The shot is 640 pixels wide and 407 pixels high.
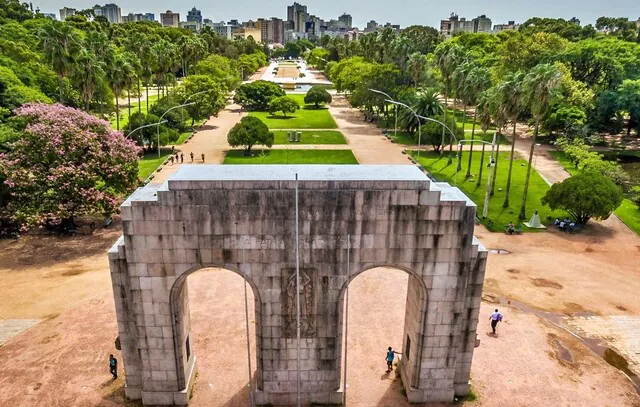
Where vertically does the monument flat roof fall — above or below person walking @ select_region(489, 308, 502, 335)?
above

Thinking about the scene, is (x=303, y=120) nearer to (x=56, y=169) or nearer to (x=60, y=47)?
(x=60, y=47)

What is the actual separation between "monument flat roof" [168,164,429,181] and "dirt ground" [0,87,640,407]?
10233 mm

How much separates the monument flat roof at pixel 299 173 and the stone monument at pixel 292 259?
0.25 feet

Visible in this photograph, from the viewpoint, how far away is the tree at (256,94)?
10319 cm

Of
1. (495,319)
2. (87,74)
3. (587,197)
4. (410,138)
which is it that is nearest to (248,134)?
(87,74)

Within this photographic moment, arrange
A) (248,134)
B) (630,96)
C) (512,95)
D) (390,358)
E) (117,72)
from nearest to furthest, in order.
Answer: (390,358) → (512,95) → (117,72) → (248,134) → (630,96)

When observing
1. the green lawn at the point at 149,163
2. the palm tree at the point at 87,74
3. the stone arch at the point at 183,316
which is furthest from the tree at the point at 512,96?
the palm tree at the point at 87,74

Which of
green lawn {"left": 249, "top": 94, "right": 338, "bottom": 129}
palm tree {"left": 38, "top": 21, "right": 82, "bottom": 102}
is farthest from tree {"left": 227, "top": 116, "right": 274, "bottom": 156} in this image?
green lawn {"left": 249, "top": 94, "right": 338, "bottom": 129}

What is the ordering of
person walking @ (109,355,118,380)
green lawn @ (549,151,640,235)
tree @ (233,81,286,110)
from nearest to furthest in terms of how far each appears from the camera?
person walking @ (109,355,118,380), green lawn @ (549,151,640,235), tree @ (233,81,286,110)

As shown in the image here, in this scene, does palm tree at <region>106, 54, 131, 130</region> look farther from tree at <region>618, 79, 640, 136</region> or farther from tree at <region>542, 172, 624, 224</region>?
tree at <region>618, 79, 640, 136</region>

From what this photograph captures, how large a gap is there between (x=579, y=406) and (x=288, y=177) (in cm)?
1646

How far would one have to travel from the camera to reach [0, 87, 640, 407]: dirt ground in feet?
74.1

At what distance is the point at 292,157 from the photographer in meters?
65.9

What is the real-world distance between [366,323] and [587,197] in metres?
24.0
